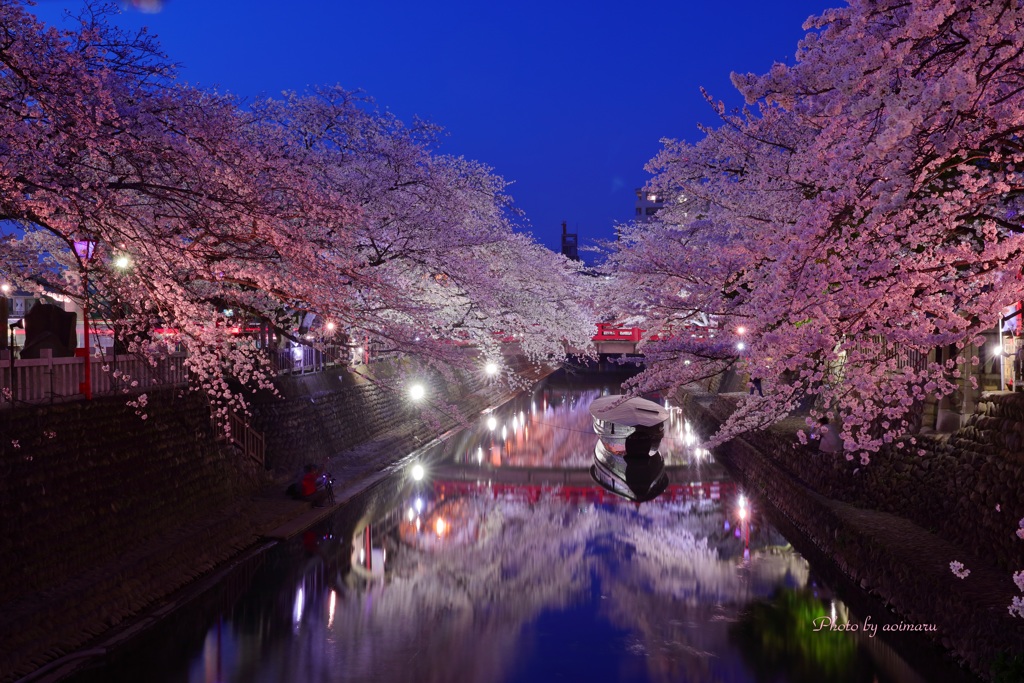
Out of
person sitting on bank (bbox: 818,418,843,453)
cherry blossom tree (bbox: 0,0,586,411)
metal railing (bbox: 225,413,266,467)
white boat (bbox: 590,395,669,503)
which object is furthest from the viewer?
white boat (bbox: 590,395,669,503)

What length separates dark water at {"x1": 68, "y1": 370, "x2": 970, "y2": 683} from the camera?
1042cm

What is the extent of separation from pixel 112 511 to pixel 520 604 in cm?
597

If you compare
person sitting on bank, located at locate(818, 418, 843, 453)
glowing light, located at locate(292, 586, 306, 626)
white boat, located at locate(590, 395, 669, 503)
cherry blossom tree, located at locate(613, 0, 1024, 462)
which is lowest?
glowing light, located at locate(292, 586, 306, 626)

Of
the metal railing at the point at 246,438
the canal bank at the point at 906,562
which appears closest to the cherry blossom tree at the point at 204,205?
the metal railing at the point at 246,438

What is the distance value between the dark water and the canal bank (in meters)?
0.58

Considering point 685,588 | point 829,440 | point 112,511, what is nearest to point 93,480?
point 112,511

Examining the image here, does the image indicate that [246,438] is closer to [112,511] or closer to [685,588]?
[112,511]

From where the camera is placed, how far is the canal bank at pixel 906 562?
8961 mm

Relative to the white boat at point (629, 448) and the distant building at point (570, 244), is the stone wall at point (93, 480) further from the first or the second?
the distant building at point (570, 244)

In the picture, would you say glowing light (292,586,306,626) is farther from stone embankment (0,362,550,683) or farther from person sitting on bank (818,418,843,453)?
person sitting on bank (818,418,843,453)

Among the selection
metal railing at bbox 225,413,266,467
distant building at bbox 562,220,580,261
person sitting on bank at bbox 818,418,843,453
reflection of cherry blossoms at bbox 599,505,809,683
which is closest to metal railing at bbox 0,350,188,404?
metal railing at bbox 225,413,266,467

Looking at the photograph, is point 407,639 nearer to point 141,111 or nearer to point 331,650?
point 331,650

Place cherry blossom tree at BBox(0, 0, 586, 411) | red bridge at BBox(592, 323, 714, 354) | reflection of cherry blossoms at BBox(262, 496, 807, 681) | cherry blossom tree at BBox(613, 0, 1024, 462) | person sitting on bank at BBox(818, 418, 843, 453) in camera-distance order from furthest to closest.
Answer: red bridge at BBox(592, 323, 714, 354) → person sitting on bank at BBox(818, 418, 843, 453) → reflection of cherry blossoms at BBox(262, 496, 807, 681) → cherry blossom tree at BBox(0, 0, 586, 411) → cherry blossom tree at BBox(613, 0, 1024, 462)

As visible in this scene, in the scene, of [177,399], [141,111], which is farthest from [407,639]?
[141,111]
